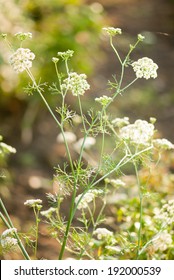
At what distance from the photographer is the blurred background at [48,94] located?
271cm

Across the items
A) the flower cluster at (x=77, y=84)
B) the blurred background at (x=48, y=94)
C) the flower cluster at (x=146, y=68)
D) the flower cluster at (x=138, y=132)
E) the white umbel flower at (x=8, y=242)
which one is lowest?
the white umbel flower at (x=8, y=242)

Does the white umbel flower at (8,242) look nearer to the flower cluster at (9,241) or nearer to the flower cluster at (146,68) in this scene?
the flower cluster at (9,241)

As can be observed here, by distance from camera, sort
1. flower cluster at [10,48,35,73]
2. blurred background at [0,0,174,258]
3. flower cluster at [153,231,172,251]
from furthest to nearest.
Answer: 1. blurred background at [0,0,174,258]
2. flower cluster at [153,231,172,251]
3. flower cluster at [10,48,35,73]

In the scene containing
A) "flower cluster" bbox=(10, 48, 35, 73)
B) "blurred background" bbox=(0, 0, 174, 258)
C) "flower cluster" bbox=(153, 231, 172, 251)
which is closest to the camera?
"flower cluster" bbox=(10, 48, 35, 73)

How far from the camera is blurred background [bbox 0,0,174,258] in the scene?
8.89ft

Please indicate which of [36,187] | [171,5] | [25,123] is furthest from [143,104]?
[171,5]

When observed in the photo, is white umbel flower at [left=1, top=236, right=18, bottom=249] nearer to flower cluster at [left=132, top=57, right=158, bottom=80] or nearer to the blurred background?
flower cluster at [left=132, top=57, right=158, bottom=80]

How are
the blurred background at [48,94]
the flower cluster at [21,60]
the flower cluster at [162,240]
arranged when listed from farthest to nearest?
the blurred background at [48,94], the flower cluster at [162,240], the flower cluster at [21,60]

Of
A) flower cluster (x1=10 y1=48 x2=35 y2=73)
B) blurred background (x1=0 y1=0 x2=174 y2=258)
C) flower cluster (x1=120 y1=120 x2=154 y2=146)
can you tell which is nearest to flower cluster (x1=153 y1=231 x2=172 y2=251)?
flower cluster (x1=120 y1=120 x2=154 y2=146)

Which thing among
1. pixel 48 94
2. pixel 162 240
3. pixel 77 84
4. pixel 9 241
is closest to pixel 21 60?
pixel 77 84

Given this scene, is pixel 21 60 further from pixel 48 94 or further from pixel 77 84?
pixel 48 94

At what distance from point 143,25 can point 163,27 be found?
16 cm

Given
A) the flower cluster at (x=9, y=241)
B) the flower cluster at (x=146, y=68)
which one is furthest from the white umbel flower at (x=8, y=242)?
the flower cluster at (x=146, y=68)
